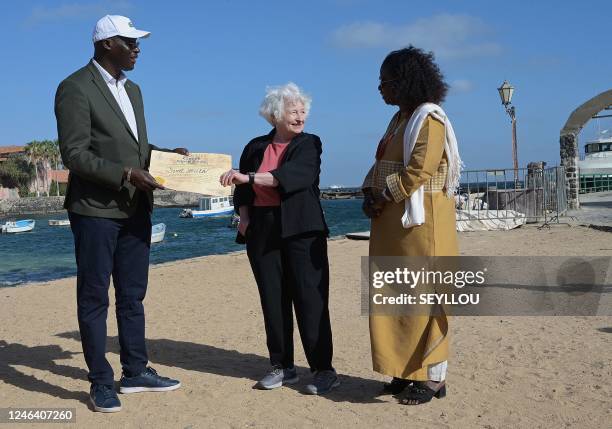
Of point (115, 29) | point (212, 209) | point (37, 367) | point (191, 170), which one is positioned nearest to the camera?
point (115, 29)

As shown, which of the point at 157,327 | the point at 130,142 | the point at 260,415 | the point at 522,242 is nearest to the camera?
the point at 260,415

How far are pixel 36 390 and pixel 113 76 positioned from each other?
214cm

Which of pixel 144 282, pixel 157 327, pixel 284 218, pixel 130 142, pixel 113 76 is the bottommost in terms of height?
pixel 157 327

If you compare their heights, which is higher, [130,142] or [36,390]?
[130,142]

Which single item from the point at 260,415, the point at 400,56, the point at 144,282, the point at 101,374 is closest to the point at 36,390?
the point at 101,374

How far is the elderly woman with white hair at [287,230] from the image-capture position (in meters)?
4.37

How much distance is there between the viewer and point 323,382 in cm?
440

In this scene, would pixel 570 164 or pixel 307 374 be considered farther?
pixel 570 164

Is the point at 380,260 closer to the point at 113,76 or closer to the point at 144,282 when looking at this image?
the point at 144,282

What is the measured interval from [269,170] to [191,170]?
1.65 feet

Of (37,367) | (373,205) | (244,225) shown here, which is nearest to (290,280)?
(244,225)

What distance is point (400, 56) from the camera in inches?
162

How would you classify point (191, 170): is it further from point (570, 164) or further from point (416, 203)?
point (570, 164)

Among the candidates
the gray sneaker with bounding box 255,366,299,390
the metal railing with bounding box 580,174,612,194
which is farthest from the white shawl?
the metal railing with bounding box 580,174,612,194
